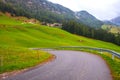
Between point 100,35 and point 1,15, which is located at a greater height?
point 1,15

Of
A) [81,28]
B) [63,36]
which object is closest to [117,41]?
[81,28]

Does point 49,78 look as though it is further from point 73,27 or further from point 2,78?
point 73,27

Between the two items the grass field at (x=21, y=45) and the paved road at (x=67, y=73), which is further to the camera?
the grass field at (x=21, y=45)

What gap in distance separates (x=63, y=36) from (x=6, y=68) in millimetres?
86611

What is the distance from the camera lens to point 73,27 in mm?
152250

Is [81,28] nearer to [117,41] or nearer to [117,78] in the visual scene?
[117,41]

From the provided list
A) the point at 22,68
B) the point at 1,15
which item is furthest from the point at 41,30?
the point at 22,68

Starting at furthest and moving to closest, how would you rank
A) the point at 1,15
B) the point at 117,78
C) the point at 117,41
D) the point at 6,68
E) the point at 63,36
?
the point at 1,15
the point at 117,41
the point at 63,36
the point at 6,68
the point at 117,78

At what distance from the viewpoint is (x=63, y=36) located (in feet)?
350

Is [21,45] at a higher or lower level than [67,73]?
lower

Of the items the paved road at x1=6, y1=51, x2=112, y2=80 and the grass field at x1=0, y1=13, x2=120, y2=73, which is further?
the grass field at x1=0, y1=13, x2=120, y2=73

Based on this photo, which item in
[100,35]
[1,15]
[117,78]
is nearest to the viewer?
[117,78]

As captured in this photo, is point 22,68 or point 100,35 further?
point 100,35

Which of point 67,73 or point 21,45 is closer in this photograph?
point 67,73
